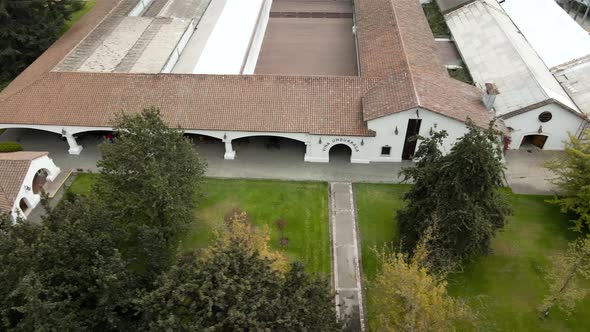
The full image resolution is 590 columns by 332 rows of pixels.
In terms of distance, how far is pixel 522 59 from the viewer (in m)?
43.7

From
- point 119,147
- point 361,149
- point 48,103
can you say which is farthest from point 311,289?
point 48,103

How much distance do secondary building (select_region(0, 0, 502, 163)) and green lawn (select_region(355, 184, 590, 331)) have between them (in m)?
6.21

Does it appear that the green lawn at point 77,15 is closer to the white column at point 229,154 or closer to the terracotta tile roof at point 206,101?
the terracotta tile roof at point 206,101

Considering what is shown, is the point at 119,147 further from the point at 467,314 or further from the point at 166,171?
the point at 467,314

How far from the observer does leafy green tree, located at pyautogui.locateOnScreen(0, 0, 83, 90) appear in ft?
160

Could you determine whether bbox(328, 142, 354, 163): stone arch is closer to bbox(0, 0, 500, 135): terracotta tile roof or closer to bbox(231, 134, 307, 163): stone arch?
bbox(231, 134, 307, 163): stone arch

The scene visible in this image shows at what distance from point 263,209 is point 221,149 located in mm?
8955

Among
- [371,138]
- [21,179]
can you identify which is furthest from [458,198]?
[21,179]

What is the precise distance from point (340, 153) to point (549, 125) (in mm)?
18501

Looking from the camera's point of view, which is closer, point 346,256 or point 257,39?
point 346,256

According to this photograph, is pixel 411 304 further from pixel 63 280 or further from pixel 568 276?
pixel 63 280

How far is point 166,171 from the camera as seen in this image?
93.2 feet

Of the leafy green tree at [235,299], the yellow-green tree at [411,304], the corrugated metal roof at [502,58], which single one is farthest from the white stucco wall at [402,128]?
the leafy green tree at [235,299]

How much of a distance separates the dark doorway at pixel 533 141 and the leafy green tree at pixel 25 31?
51586 millimetres
